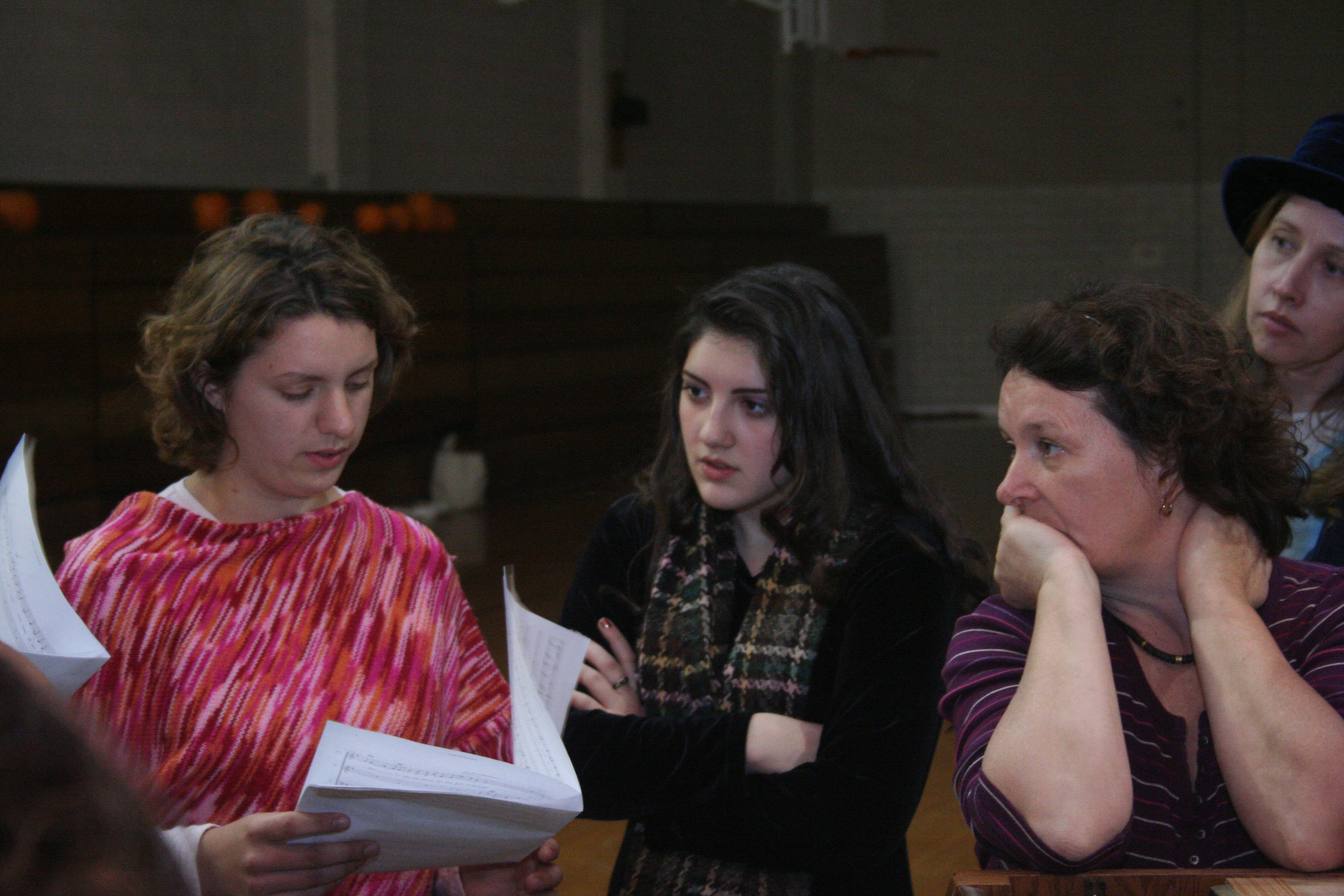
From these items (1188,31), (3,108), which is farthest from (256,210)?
(1188,31)

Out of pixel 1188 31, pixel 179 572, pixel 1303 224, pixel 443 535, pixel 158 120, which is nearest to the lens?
pixel 179 572

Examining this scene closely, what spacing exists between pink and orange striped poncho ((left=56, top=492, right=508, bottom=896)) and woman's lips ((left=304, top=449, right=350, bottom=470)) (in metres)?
0.10

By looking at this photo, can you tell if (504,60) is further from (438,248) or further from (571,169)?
(438,248)

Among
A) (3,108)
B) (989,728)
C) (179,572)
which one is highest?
(3,108)

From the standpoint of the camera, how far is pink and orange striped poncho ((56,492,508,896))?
153 centimetres

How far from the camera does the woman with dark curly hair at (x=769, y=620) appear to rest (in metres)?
1.62

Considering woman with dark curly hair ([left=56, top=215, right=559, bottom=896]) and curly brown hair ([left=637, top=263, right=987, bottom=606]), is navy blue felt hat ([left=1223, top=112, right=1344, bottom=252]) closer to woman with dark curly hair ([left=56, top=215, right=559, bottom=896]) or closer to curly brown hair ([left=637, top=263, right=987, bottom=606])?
curly brown hair ([left=637, top=263, right=987, bottom=606])

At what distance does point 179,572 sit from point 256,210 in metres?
4.95

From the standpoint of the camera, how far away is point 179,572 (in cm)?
160

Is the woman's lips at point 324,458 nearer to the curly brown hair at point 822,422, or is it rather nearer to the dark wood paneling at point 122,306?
the curly brown hair at point 822,422

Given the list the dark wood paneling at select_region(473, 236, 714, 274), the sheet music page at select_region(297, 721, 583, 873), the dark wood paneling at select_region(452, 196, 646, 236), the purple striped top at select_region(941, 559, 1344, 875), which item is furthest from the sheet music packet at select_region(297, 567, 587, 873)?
the dark wood paneling at select_region(452, 196, 646, 236)

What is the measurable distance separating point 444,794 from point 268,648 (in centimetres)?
53

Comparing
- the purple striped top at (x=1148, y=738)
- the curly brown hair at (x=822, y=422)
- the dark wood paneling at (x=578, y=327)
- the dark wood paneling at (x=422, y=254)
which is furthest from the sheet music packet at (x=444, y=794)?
the dark wood paneling at (x=578, y=327)

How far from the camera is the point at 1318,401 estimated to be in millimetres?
1959
